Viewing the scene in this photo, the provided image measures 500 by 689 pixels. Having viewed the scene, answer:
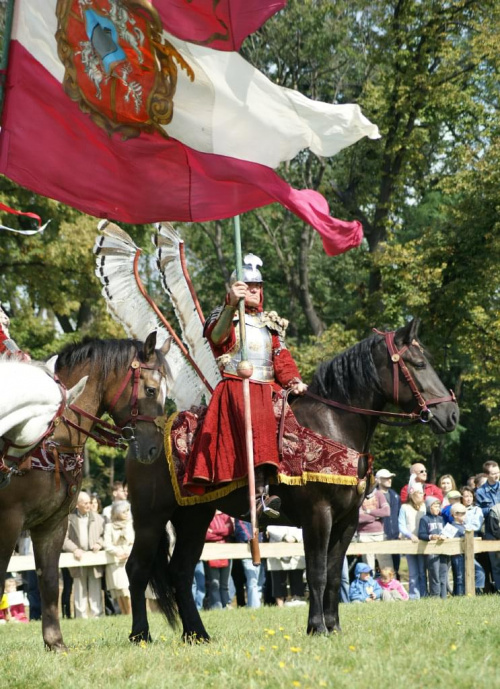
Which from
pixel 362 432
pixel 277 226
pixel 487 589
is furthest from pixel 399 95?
pixel 362 432

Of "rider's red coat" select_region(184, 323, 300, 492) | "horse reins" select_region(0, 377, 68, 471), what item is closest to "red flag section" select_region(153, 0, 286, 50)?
"rider's red coat" select_region(184, 323, 300, 492)

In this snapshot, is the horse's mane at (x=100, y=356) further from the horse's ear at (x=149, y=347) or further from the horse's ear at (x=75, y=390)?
the horse's ear at (x=75, y=390)

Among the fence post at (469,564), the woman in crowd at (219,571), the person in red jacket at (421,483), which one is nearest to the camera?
the fence post at (469,564)

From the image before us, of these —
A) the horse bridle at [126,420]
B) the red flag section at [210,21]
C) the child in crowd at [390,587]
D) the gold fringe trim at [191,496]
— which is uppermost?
the red flag section at [210,21]

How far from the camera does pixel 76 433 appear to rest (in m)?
8.48

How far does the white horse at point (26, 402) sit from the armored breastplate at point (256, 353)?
311 cm

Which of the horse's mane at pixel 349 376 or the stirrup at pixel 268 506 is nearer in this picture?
the stirrup at pixel 268 506

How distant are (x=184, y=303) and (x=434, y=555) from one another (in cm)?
533

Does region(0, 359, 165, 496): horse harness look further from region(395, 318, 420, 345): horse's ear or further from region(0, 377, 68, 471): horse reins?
region(395, 318, 420, 345): horse's ear

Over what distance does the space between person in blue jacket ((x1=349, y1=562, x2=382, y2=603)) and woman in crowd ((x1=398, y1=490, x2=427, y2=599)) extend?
757 mm

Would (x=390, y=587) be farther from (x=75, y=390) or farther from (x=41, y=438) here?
(x=41, y=438)

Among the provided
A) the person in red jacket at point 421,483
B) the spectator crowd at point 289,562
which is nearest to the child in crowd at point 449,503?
the spectator crowd at point 289,562

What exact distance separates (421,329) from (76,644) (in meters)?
15.8

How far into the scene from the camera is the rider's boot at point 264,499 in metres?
8.38
